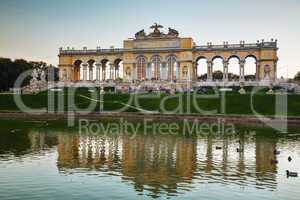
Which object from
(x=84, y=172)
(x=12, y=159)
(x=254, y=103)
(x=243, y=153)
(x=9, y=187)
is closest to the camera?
(x=9, y=187)

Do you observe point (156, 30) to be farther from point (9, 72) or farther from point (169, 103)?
point (9, 72)

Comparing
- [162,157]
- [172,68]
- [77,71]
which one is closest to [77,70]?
[77,71]

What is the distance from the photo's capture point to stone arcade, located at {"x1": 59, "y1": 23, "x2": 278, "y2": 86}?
92.7m

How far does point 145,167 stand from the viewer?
29.9 m

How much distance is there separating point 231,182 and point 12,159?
49.1 feet

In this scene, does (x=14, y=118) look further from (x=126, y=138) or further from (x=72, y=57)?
(x=72, y=57)

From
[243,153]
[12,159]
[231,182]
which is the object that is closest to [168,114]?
[243,153]

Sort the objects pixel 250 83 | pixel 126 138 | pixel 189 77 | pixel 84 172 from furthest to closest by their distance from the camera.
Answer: pixel 189 77, pixel 250 83, pixel 126 138, pixel 84 172

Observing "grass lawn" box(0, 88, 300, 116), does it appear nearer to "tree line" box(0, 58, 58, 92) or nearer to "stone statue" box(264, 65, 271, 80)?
"stone statue" box(264, 65, 271, 80)

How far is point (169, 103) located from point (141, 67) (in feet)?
95.3

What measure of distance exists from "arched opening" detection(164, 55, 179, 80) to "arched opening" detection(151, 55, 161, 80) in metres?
2.01

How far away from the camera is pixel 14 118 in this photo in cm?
6638

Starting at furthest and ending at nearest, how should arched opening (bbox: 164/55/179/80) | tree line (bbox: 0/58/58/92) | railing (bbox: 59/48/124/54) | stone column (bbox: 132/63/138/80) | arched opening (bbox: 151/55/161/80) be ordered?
1. tree line (bbox: 0/58/58/92)
2. railing (bbox: 59/48/124/54)
3. stone column (bbox: 132/63/138/80)
4. arched opening (bbox: 151/55/161/80)
5. arched opening (bbox: 164/55/179/80)

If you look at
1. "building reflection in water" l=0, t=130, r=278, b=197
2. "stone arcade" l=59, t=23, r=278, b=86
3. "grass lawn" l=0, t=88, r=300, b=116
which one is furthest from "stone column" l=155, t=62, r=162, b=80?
"building reflection in water" l=0, t=130, r=278, b=197
